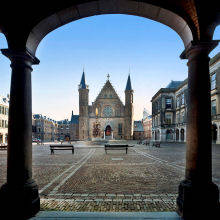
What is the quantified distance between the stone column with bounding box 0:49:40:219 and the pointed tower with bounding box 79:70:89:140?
160ft

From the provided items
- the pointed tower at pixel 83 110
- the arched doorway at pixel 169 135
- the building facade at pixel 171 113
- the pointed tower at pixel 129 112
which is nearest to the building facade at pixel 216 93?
the building facade at pixel 171 113

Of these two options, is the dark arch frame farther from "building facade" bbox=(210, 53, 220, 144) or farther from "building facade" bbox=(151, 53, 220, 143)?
"building facade" bbox=(151, 53, 220, 143)

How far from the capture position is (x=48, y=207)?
4.10 metres

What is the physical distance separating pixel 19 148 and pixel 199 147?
13.1ft

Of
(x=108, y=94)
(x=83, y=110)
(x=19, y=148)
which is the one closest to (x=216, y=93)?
(x=19, y=148)

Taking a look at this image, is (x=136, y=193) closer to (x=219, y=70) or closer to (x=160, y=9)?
(x=160, y=9)

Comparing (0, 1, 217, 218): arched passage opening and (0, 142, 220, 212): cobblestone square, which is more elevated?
(0, 1, 217, 218): arched passage opening

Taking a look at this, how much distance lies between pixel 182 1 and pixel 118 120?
51131 mm

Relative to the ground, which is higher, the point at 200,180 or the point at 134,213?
the point at 200,180

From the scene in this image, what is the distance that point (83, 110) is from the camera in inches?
2104

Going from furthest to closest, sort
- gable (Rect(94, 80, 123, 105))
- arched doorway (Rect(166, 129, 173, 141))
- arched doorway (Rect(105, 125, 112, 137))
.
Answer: gable (Rect(94, 80, 123, 105)), arched doorway (Rect(105, 125, 112, 137)), arched doorway (Rect(166, 129, 173, 141))

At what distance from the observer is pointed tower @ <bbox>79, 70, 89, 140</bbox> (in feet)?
172

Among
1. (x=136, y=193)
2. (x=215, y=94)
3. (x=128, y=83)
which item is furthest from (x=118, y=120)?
(x=136, y=193)

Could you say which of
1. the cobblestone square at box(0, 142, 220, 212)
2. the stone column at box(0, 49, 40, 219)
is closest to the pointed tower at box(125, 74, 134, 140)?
the cobblestone square at box(0, 142, 220, 212)
